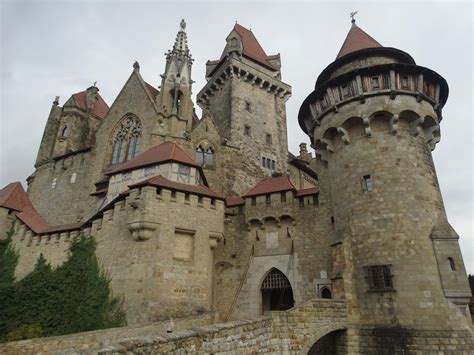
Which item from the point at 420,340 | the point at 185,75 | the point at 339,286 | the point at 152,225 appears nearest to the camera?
the point at 420,340

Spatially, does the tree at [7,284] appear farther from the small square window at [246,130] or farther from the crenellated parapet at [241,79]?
the crenellated parapet at [241,79]

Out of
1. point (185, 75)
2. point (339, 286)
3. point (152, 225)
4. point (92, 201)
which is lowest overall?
point (339, 286)

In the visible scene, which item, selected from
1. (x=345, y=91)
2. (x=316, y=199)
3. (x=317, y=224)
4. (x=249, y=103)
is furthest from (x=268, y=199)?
(x=249, y=103)

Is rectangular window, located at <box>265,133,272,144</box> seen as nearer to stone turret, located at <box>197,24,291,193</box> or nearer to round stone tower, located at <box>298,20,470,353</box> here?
stone turret, located at <box>197,24,291,193</box>

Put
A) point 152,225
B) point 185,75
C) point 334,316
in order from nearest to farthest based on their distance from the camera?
1. point 334,316
2. point 152,225
3. point 185,75

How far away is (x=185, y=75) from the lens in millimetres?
25203

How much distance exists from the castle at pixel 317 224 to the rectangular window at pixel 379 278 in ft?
0.11

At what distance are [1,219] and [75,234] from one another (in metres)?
6.10

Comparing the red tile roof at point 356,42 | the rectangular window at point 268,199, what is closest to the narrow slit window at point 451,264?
the rectangular window at point 268,199

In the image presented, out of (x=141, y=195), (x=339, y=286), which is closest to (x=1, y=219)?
(x=141, y=195)

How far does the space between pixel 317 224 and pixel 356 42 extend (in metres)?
9.24

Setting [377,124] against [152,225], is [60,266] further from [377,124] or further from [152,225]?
[377,124]

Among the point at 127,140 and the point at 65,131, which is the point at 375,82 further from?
the point at 65,131

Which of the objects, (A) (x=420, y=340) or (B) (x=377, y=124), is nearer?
(A) (x=420, y=340)
